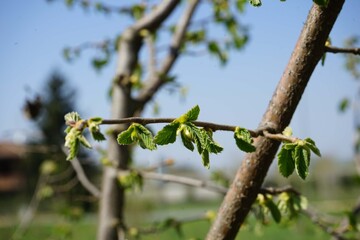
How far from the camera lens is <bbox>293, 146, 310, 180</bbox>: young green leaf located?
0.90 m

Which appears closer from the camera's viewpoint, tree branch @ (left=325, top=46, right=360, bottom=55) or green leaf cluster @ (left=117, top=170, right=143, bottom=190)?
tree branch @ (left=325, top=46, right=360, bottom=55)

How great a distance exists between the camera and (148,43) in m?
3.32

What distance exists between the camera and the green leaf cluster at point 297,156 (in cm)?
90

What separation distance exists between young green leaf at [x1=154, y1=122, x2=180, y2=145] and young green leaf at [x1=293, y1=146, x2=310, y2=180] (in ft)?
→ 0.87

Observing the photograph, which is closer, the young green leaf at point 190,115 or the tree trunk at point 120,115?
the young green leaf at point 190,115

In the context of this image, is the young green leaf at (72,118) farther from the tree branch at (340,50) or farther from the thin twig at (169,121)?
the tree branch at (340,50)

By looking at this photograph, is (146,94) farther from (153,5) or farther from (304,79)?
(304,79)

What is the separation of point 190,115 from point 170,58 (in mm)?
2279

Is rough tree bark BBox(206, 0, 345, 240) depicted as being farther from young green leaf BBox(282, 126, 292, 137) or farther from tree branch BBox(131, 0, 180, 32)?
tree branch BBox(131, 0, 180, 32)

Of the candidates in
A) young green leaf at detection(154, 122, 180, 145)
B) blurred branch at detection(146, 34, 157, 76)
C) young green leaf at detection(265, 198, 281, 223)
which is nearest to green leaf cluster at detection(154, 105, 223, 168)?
young green leaf at detection(154, 122, 180, 145)

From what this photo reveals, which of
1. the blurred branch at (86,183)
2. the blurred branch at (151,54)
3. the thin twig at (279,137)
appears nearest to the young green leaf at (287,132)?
the thin twig at (279,137)

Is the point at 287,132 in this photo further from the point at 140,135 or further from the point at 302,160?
the point at 140,135

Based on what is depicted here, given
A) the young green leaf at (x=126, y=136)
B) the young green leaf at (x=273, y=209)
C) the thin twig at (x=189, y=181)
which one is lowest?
the thin twig at (x=189, y=181)

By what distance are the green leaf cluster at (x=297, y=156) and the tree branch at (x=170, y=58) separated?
6.25 ft
